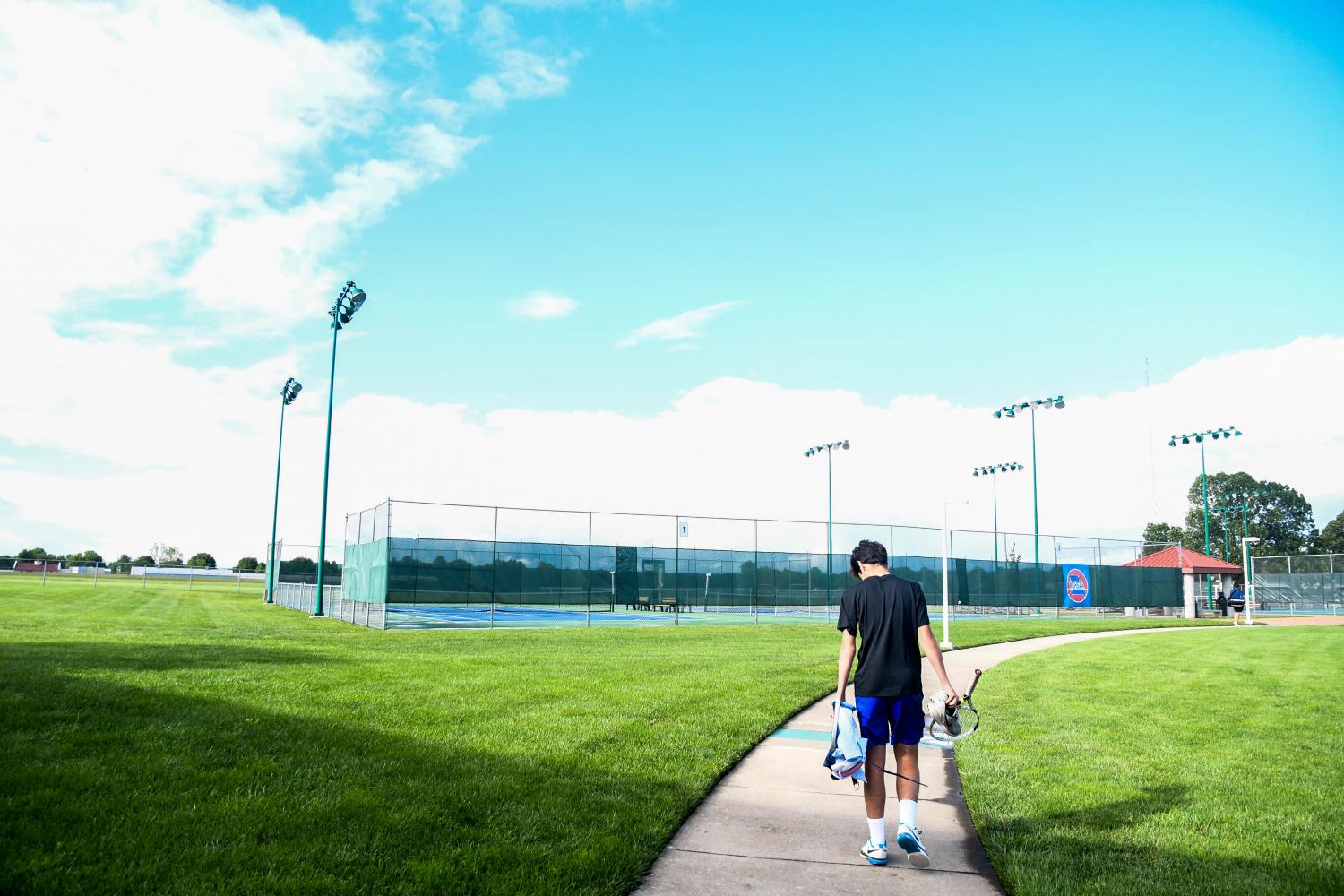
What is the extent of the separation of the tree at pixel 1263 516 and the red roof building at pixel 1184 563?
80342 millimetres

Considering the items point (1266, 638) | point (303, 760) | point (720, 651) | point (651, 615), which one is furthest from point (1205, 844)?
point (651, 615)

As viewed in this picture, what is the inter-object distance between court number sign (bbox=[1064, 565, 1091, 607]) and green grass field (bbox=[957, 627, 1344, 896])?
92.5ft

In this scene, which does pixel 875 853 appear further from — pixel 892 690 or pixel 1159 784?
pixel 1159 784

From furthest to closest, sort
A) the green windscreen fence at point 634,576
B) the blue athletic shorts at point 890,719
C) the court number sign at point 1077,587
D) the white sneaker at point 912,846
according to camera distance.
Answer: the court number sign at point 1077,587, the green windscreen fence at point 634,576, the blue athletic shorts at point 890,719, the white sneaker at point 912,846

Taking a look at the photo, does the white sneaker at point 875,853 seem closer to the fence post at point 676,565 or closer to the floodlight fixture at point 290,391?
the fence post at point 676,565

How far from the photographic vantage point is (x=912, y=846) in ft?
16.3

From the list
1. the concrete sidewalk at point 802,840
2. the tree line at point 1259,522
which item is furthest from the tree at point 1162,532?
the concrete sidewalk at point 802,840

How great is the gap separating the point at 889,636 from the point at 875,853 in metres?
1.15

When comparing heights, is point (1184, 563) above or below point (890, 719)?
above

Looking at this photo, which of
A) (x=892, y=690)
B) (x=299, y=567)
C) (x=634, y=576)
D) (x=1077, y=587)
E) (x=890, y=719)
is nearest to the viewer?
(x=892, y=690)

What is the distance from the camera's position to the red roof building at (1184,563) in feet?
142

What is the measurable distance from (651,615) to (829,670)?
17509 millimetres

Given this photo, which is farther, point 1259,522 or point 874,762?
point 1259,522

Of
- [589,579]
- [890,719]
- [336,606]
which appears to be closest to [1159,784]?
[890,719]
